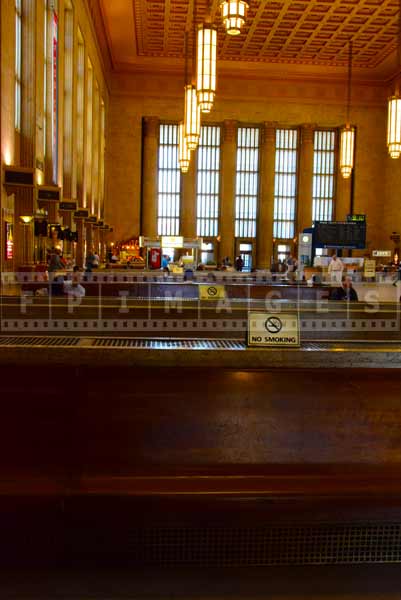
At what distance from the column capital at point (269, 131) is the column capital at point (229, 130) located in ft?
5.20

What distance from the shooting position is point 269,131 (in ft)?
101

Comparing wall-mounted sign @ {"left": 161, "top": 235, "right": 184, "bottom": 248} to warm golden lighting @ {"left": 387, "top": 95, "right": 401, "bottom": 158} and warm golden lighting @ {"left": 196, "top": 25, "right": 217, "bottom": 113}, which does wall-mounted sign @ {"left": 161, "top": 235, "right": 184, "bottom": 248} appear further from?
warm golden lighting @ {"left": 196, "top": 25, "right": 217, "bottom": 113}

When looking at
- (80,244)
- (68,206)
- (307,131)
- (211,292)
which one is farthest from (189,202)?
(211,292)

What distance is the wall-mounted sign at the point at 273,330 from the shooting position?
2797mm

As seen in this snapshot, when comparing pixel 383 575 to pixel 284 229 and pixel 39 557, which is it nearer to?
pixel 39 557

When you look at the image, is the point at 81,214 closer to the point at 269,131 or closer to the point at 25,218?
the point at 25,218

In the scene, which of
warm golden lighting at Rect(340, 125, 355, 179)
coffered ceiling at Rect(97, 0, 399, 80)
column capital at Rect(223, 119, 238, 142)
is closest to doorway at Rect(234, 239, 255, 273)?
column capital at Rect(223, 119, 238, 142)

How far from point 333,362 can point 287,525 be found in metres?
0.87

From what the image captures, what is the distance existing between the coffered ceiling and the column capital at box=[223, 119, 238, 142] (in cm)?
258

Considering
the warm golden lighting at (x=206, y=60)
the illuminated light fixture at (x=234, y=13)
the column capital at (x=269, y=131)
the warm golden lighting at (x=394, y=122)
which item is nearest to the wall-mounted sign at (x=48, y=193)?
the warm golden lighting at (x=206, y=60)

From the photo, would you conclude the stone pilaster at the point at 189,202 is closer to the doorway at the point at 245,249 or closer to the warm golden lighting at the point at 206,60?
the doorway at the point at 245,249

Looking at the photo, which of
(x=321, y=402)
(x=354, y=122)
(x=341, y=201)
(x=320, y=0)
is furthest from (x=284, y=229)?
(x=321, y=402)

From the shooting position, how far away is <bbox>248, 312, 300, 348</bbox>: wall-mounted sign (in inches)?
110

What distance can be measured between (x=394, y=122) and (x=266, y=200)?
19.0 m
